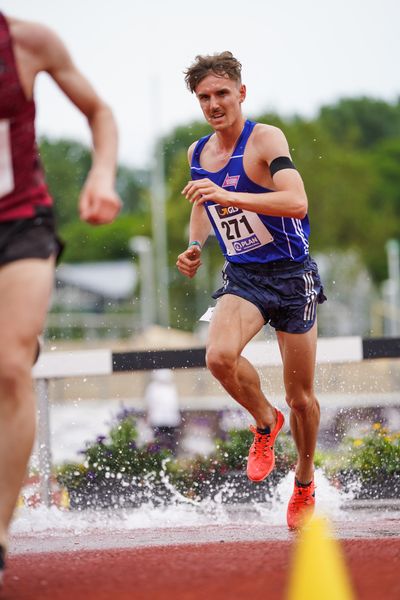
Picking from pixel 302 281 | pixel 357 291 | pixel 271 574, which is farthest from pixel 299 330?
pixel 357 291

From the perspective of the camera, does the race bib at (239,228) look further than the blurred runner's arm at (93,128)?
Yes

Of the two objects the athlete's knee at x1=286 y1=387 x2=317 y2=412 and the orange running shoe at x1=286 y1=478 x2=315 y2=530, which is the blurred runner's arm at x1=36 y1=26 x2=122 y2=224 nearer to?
the athlete's knee at x1=286 y1=387 x2=317 y2=412

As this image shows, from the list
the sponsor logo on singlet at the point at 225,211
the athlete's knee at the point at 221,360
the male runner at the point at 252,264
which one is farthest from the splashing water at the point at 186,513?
the sponsor logo on singlet at the point at 225,211

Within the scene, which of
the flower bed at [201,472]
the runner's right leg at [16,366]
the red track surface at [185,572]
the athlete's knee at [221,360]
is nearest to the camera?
the red track surface at [185,572]

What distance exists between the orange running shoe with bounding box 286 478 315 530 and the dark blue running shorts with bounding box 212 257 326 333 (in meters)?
0.95

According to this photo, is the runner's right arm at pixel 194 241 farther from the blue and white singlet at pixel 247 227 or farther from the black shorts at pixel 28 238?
the black shorts at pixel 28 238

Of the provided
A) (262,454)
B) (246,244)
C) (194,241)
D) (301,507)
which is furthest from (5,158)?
(301,507)

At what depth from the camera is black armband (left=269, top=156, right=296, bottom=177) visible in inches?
235

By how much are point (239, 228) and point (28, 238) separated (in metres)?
2.18

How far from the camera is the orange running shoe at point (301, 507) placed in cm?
643

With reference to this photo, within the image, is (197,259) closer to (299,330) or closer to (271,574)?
(299,330)

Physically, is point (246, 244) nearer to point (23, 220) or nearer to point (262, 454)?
point (262, 454)

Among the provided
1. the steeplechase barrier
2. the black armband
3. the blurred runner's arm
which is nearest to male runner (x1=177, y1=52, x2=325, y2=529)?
the black armband

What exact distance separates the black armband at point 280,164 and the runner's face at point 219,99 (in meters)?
0.37
